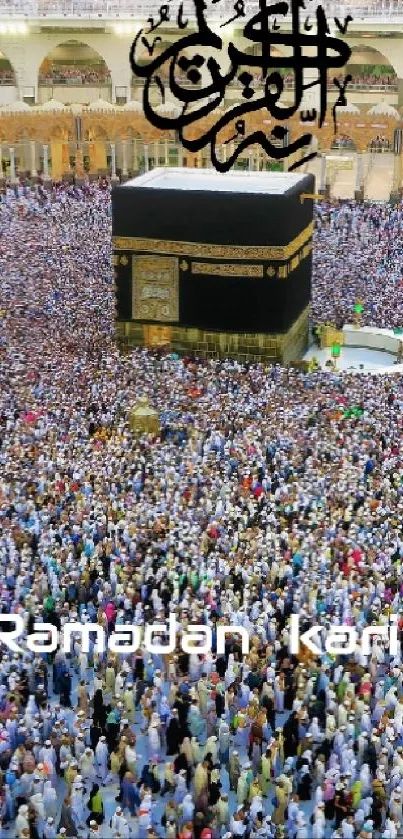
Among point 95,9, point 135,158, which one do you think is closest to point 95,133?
point 135,158

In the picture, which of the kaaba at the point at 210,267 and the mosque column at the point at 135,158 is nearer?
the kaaba at the point at 210,267

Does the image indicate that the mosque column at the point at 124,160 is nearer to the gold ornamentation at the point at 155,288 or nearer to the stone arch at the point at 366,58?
the stone arch at the point at 366,58

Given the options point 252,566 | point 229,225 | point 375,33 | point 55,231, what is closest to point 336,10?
point 375,33

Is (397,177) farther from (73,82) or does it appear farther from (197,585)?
(197,585)

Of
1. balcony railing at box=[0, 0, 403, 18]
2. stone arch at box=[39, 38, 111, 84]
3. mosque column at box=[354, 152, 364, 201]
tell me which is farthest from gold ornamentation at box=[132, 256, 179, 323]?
stone arch at box=[39, 38, 111, 84]

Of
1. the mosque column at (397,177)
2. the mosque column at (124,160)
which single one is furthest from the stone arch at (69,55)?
the mosque column at (397,177)

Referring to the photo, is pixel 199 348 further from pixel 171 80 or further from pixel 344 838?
pixel 344 838

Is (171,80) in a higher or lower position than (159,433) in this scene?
higher
